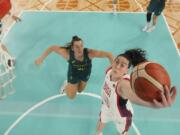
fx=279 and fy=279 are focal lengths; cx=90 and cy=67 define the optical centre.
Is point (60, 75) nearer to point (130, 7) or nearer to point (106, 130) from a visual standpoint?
point (106, 130)

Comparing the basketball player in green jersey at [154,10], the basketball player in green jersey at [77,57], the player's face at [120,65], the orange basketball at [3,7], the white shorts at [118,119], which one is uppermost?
the basketball player in green jersey at [154,10]

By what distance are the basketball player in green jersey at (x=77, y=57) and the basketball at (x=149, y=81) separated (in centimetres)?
134

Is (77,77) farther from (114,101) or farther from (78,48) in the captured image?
(114,101)

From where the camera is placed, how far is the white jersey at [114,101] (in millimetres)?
3371

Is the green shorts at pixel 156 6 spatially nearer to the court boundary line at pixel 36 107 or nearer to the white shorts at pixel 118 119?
the court boundary line at pixel 36 107

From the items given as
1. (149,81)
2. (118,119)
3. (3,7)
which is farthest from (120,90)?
(3,7)

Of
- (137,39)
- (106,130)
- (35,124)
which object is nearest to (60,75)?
(35,124)

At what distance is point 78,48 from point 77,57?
26 centimetres

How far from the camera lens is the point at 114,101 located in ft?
11.2

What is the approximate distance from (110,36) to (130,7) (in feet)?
5.92

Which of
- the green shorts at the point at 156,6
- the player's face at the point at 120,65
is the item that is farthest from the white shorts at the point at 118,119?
the green shorts at the point at 156,6

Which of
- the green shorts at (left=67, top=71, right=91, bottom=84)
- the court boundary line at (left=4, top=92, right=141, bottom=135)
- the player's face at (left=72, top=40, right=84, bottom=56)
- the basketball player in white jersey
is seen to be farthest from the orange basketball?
the basketball player in white jersey

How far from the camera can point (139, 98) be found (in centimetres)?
262

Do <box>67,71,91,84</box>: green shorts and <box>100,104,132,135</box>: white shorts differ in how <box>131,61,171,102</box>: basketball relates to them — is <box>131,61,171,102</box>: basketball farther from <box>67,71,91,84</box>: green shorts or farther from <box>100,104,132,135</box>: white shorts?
<box>67,71,91,84</box>: green shorts
